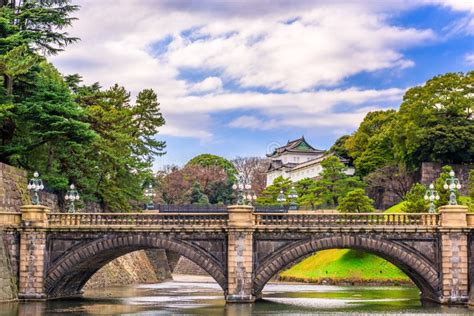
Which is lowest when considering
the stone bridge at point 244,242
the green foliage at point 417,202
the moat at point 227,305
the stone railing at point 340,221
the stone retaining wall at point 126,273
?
the moat at point 227,305

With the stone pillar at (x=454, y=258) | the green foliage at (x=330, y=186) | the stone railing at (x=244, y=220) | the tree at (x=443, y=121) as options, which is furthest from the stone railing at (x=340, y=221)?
the green foliage at (x=330, y=186)

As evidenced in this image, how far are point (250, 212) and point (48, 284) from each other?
12320 mm

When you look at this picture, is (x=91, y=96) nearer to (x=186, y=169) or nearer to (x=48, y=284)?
(x=48, y=284)

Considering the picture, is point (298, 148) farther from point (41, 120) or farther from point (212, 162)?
point (41, 120)

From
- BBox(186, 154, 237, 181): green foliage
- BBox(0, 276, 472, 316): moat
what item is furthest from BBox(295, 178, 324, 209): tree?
BBox(186, 154, 237, 181): green foliage

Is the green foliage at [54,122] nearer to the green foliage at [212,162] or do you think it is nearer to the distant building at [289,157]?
the green foliage at [212,162]

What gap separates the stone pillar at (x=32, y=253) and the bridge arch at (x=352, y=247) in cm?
1226

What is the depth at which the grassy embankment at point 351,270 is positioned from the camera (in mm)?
67250

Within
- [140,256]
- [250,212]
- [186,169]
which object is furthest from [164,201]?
[250,212]

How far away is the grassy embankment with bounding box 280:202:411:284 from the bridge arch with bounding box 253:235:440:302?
72.5ft

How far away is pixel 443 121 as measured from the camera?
77.2 m

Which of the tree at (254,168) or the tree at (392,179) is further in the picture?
the tree at (254,168)

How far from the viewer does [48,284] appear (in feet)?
149

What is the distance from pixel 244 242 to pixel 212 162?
8633 cm
